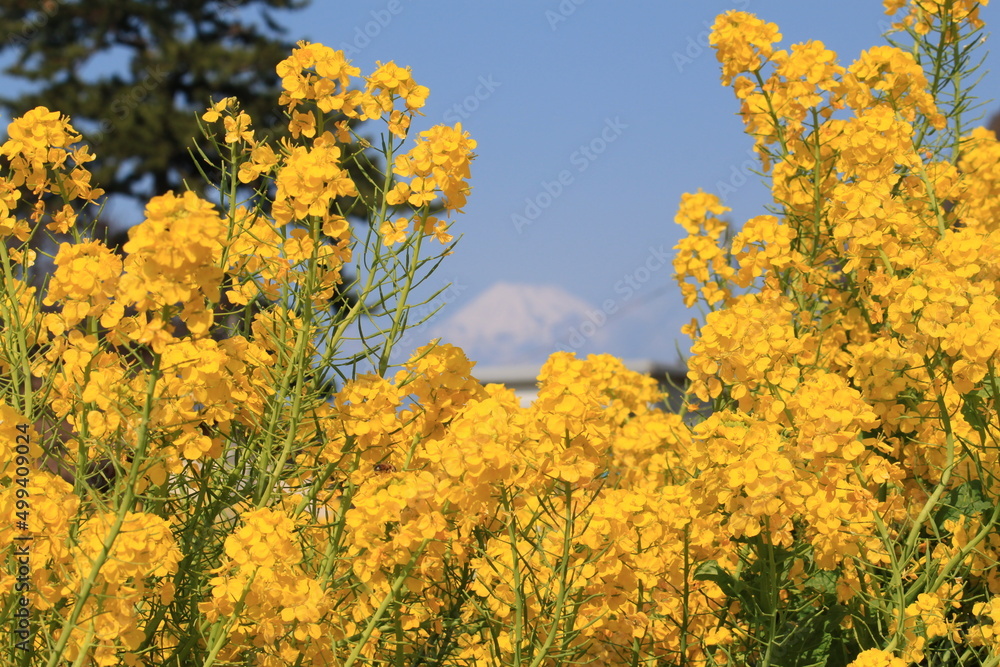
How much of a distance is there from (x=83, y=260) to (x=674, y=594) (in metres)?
1.50

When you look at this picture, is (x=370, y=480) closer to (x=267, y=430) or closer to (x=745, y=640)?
(x=267, y=430)

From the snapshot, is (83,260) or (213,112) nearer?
(83,260)

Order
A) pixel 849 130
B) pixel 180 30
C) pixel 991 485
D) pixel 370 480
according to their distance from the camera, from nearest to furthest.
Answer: pixel 370 480, pixel 991 485, pixel 849 130, pixel 180 30

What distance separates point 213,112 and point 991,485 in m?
2.09

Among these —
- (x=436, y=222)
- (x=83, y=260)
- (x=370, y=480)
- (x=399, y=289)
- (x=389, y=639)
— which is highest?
(x=436, y=222)

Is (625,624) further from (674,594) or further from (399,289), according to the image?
(399,289)

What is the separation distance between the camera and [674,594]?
2.37 metres

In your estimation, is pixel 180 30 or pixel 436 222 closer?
pixel 436 222

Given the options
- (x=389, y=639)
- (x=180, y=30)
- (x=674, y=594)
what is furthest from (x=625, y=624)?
(x=180, y=30)

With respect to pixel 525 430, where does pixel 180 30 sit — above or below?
above

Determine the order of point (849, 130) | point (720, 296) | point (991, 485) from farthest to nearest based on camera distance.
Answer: point (720, 296) → point (849, 130) → point (991, 485)

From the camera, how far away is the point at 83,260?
1756 millimetres

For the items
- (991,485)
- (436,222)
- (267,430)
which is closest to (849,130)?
(991,485)

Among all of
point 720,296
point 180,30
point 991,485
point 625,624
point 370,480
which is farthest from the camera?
point 180,30
